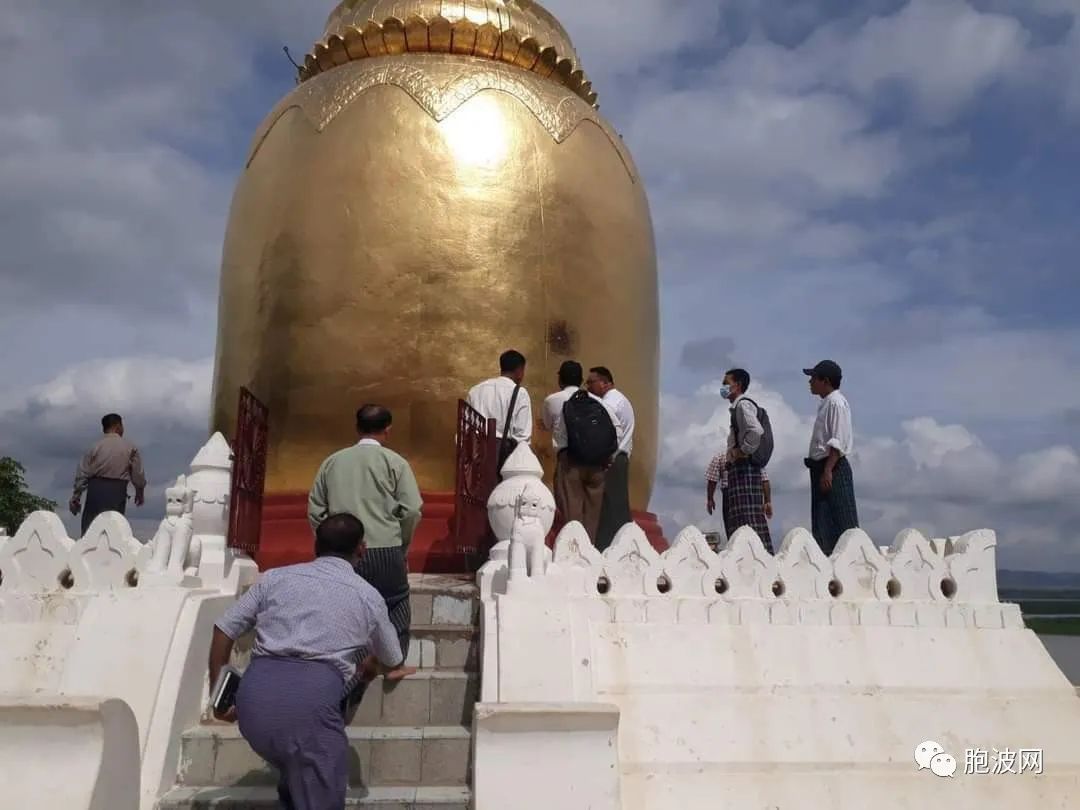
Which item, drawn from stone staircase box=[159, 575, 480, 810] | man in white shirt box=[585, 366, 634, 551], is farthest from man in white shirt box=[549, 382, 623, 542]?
stone staircase box=[159, 575, 480, 810]

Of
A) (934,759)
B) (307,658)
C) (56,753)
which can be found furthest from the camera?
(934,759)

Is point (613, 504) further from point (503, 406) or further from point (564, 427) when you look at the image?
point (503, 406)

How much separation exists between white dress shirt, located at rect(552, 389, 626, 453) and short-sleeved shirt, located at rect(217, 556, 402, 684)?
10.0ft

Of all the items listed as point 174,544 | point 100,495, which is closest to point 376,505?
point 174,544

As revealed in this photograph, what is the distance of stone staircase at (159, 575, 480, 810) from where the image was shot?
13.5 feet

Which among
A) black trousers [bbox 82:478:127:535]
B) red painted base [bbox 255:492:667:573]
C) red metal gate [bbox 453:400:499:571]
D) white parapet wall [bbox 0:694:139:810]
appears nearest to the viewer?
white parapet wall [bbox 0:694:139:810]

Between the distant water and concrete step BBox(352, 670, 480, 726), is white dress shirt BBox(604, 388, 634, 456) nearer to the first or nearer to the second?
concrete step BBox(352, 670, 480, 726)

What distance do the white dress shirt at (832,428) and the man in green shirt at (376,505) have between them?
127 inches

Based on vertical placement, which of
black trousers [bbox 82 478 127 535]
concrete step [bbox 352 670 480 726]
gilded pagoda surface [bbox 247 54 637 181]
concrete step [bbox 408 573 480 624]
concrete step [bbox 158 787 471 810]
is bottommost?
concrete step [bbox 158 787 471 810]

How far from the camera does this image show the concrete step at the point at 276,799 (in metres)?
4.03

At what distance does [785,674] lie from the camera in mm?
5059

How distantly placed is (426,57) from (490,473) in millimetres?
4760

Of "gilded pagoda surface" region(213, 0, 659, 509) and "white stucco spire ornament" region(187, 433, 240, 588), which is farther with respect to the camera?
"gilded pagoda surface" region(213, 0, 659, 509)

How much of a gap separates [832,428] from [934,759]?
2365 millimetres
